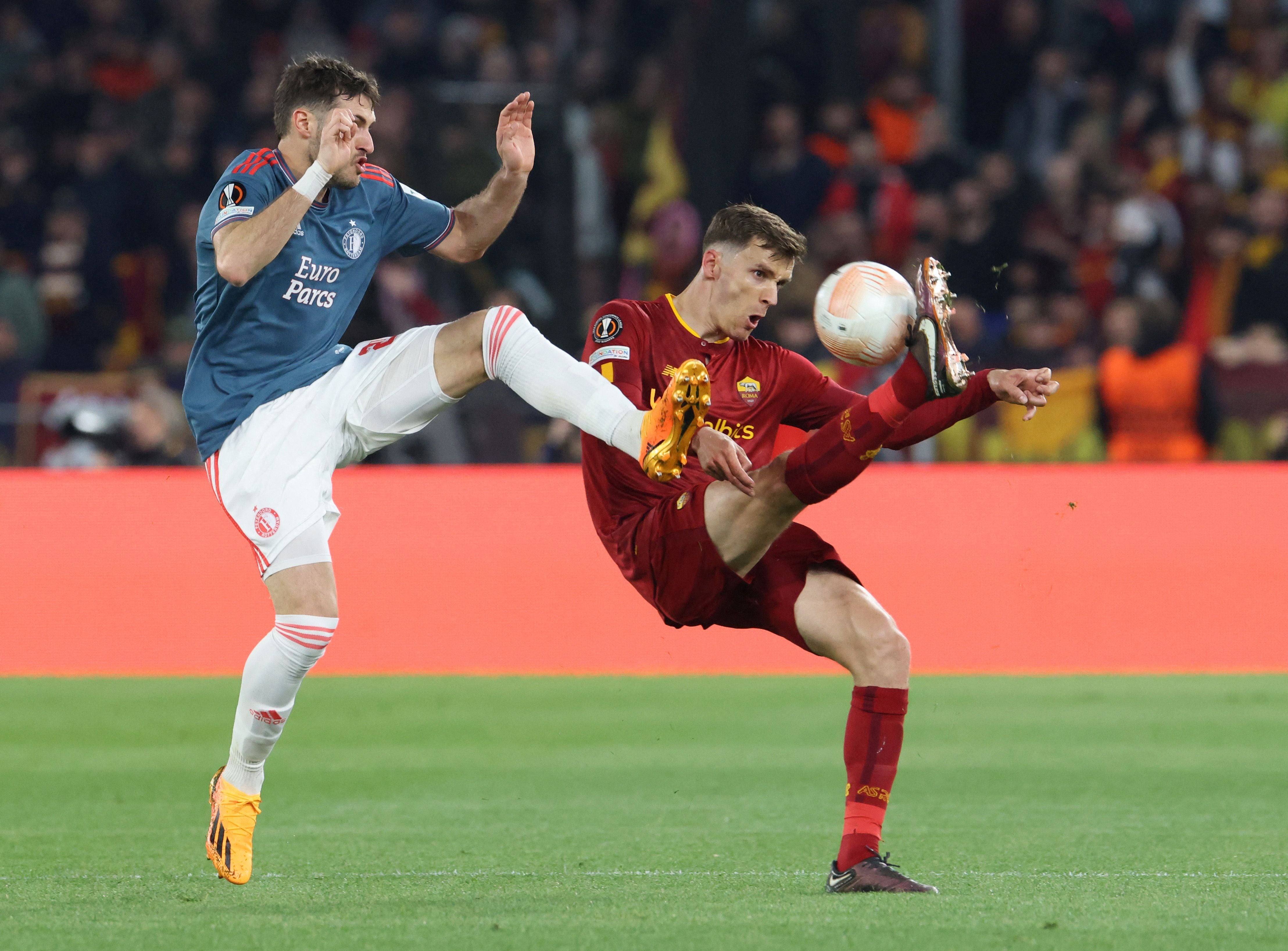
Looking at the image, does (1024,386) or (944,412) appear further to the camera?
(944,412)

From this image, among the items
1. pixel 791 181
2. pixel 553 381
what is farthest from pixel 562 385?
pixel 791 181

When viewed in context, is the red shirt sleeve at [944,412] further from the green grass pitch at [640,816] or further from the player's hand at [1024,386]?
the green grass pitch at [640,816]

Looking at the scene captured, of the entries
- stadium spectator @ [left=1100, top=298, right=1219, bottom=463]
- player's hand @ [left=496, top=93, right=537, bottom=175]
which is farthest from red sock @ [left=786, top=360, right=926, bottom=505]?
stadium spectator @ [left=1100, top=298, right=1219, bottom=463]

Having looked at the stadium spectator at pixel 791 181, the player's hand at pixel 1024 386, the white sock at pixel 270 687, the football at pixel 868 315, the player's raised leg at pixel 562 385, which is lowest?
the white sock at pixel 270 687

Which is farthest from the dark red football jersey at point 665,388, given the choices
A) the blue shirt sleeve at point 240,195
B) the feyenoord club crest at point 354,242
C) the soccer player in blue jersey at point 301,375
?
the blue shirt sleeve at point 240,195

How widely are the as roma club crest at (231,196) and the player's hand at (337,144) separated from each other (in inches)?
9.9

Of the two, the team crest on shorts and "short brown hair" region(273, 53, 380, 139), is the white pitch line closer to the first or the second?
the team crest on shorts

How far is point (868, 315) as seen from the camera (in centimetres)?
523

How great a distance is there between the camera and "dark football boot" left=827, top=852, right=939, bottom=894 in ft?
16.0

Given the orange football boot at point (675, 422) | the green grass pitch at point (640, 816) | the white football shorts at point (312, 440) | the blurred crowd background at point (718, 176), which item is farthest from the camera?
the blurred crowd background at point (718, 176)

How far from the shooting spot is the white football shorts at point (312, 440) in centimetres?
515

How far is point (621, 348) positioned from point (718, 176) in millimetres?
8420

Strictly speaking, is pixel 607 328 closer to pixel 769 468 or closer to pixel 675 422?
pixel 769 468

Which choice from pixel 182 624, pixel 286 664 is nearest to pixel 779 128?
pixel 182 624
